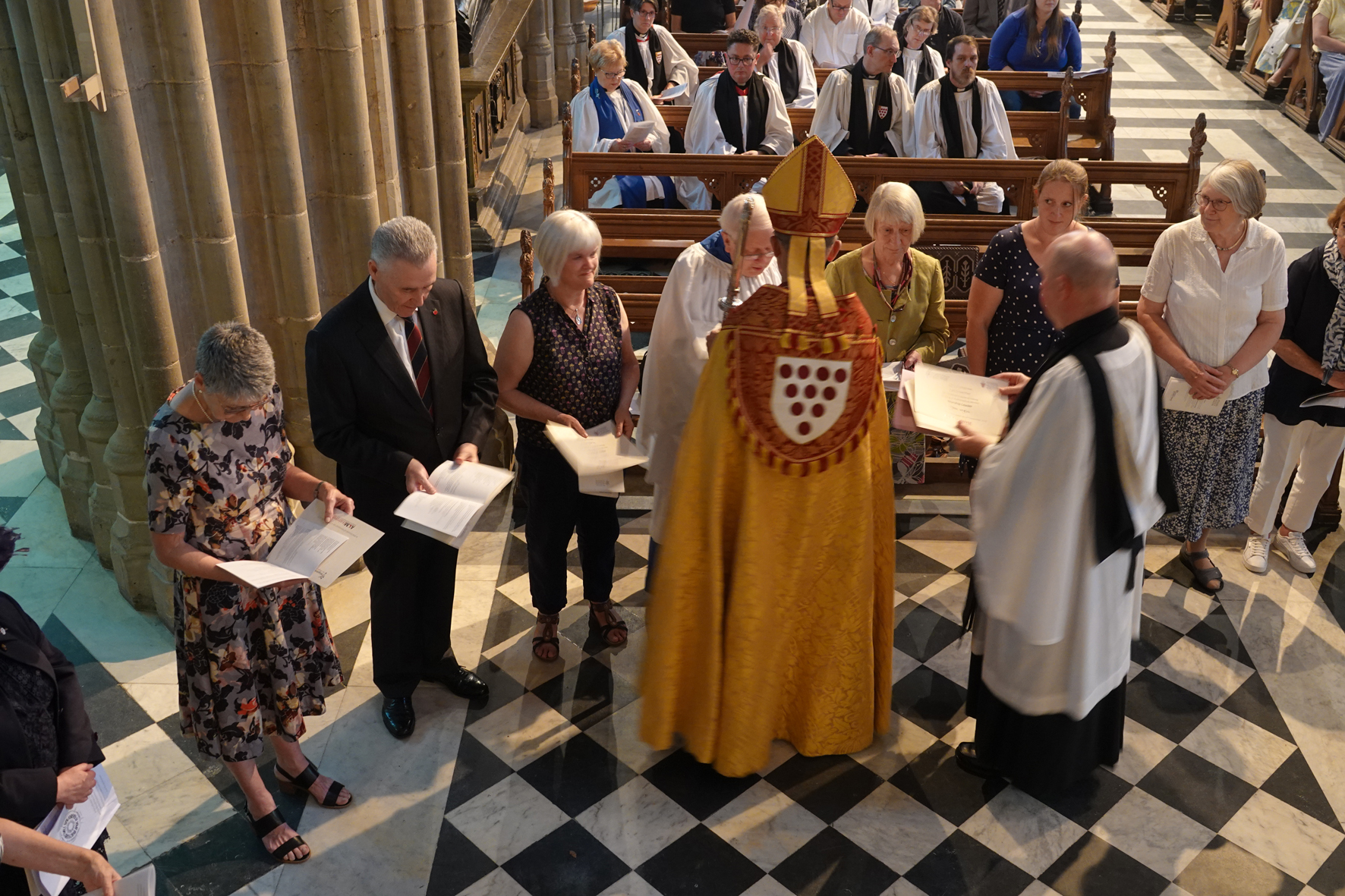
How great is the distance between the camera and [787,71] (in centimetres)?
845

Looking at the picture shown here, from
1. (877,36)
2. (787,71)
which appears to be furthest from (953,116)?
(787,71)

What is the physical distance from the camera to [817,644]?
3541mm

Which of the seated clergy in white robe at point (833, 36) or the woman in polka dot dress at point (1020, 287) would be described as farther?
the seated clergy in white robe at point (833, 36)

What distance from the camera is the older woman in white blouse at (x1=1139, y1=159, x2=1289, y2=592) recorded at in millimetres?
4168

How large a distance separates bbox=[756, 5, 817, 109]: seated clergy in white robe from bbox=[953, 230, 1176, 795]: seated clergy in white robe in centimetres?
555

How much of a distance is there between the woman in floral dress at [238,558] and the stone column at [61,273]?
1757 millimetres

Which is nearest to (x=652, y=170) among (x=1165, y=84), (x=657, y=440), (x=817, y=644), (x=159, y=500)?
(x=657, y=440)

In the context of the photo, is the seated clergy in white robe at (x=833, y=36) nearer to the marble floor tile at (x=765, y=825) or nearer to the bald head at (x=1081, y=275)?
the bald head at (x=1081, y=275)

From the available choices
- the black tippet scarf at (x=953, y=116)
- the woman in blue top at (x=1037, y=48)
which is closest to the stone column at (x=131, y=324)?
the black tippet scarf at (x=953, y=116)

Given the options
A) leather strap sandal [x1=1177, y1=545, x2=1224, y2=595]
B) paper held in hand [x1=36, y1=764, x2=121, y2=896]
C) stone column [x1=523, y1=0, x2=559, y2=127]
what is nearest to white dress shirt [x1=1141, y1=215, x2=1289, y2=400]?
leather strap sandal [x1=1177, y1=545, x2=1224, y2=595]

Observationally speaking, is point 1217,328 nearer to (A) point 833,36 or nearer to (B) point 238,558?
(B) point 238,558

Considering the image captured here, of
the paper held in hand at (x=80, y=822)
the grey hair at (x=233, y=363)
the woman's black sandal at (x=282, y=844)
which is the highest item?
the grey hair at (x=233, y=363)

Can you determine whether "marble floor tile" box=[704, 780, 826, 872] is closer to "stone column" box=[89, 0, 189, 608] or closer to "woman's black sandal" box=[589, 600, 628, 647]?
"woman's black sandal" box=[589, 600, 628, 647]

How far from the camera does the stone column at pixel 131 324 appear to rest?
3572 mm
